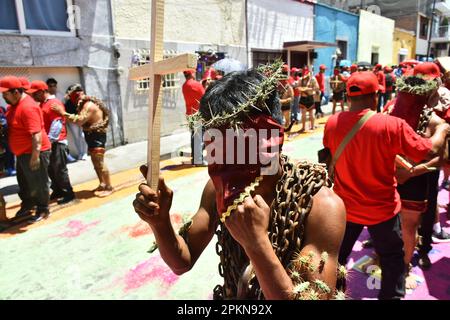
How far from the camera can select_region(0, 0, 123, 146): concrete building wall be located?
778cm

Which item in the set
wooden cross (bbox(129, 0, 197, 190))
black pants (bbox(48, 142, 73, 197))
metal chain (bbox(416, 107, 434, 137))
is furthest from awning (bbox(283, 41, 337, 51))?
wooden cross (bbox(129, 0, 197, 190))

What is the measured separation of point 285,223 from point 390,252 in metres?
1.64

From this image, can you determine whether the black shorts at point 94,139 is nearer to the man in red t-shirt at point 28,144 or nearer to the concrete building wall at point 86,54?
the man in red t-shirt at point 28,144

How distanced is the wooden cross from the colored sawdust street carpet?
1617 millimetres

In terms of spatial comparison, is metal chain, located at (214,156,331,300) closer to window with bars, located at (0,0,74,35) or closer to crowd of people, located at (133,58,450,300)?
crowd of people, located at (133,58,450,300)

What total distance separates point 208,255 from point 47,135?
3.57 m

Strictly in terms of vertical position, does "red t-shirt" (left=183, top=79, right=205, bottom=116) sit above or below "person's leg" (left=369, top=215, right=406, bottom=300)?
above

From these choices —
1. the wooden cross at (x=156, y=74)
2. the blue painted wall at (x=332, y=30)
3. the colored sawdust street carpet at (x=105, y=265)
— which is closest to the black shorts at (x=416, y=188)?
the colored sawdust street carpet at (x=105, y=265)

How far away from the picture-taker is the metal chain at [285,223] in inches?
58.4

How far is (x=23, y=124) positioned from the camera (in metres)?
4.84

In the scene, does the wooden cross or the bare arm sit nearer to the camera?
the wooden cross

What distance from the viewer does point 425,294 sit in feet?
10.3

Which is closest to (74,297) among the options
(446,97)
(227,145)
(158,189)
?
(158,189)

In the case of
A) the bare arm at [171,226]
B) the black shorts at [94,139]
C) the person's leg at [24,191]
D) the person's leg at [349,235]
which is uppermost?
the bare arm at [171,226]
